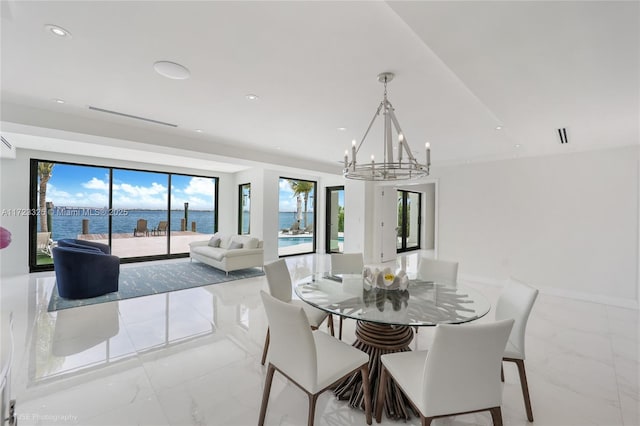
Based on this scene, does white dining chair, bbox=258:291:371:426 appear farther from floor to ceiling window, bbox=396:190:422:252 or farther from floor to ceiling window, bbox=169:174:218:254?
floor to ceiling window, bbox=396:190:422:252

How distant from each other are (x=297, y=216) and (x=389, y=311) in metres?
7.11

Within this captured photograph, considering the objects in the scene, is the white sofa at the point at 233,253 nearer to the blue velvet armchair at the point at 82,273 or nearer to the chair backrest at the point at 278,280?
the blue velvet armchair at the point at 82,273

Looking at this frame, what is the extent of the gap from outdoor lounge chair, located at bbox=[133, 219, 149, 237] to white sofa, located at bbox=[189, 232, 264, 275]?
2156 millimetres

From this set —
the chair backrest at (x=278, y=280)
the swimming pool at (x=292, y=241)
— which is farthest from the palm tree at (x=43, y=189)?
the chair backrest at (x=278, y=280)

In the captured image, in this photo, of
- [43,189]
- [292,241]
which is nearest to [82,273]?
[43,189]

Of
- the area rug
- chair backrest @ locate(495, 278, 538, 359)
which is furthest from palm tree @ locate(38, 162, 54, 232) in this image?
chair backrest @ locate(495, 278, 538, 359)

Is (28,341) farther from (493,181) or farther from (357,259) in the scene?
(493,181)

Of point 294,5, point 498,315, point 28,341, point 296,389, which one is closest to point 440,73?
point 294,5

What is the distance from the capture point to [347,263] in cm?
356

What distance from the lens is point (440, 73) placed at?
241cm

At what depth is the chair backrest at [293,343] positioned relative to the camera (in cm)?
158

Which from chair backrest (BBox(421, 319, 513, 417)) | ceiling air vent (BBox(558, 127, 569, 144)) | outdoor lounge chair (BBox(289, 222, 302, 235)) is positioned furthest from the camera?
outdoor lounge chair (BBox(289, 222, 302, 235))

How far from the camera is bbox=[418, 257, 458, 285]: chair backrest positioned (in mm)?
3066

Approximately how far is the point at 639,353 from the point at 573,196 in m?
2.63
